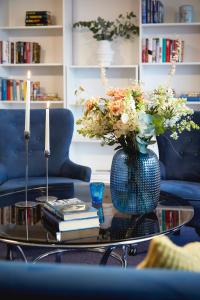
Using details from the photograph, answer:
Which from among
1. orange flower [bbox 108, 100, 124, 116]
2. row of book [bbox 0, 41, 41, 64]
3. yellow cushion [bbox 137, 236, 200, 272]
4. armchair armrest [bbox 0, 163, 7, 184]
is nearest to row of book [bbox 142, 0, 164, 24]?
row of book [bbox 0, 41, 41, 64]

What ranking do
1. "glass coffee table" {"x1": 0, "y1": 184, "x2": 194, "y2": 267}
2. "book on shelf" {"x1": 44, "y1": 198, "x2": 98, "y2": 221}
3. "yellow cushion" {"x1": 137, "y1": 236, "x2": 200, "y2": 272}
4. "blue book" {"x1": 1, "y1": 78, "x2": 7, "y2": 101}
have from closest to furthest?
"yellow cushion" {"x1": 137, "y1": 236, "x2": 200, "y2": 272} → "glass coffee table" {"x1": 0, "y1": 184, "x2": 194, "y2": 267} → "book on shelf" {"x1": 44, "y1": 198, "x2": 98, "y2": 221} → "blue book" {"x1": 1, "y1": 78, "x2": 7, "y2": 101}

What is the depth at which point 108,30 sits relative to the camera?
14.7ft

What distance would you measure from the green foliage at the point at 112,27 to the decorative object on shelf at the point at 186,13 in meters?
0.46

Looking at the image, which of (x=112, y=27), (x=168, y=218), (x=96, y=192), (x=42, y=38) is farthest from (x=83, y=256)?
(x=42, y=38)

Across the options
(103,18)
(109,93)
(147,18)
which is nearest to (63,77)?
(103,18)

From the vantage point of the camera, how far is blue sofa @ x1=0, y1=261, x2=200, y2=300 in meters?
0.61

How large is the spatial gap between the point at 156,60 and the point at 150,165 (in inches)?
100

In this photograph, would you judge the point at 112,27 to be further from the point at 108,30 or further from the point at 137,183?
the point at 137,183

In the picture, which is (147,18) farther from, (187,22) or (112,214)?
(112,214)

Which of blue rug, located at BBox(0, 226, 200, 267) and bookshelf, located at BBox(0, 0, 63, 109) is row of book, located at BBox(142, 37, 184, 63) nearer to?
bookshelf, located at BBox(0, 0, 63, 109)

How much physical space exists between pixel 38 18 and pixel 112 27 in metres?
0.78

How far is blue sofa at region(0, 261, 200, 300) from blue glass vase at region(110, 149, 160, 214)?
52.4 inches

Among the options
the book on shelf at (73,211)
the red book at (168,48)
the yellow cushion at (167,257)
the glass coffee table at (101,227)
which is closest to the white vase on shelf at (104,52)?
the red book at (168,48)

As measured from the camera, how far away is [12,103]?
4.73m
